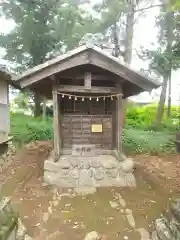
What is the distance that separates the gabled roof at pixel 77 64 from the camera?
→ 736 cm

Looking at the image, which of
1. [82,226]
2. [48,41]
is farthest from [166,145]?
[48,41]

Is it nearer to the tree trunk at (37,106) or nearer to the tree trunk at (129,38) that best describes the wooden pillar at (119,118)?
the tree trunk at (129,38)

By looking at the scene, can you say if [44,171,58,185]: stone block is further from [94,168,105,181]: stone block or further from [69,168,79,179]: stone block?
[94,168,105,181]: stone block

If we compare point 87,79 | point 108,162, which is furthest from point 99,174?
point 87,79

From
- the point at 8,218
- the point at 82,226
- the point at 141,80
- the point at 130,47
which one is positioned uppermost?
the point at 130,47

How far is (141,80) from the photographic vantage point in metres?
7.86

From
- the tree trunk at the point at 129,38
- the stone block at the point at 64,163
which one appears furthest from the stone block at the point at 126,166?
the tree trunk at the point at 129,38

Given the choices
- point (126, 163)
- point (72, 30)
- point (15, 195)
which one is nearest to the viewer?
point (15, 195)

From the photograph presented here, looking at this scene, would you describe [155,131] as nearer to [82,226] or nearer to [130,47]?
[130,47]

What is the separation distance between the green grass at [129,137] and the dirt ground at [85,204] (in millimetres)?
3129

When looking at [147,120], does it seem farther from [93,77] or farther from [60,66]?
[60,66]

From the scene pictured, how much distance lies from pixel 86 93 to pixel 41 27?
827 cm

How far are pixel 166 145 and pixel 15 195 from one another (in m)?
9.02

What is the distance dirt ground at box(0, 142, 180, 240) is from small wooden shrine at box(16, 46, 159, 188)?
1434mm
